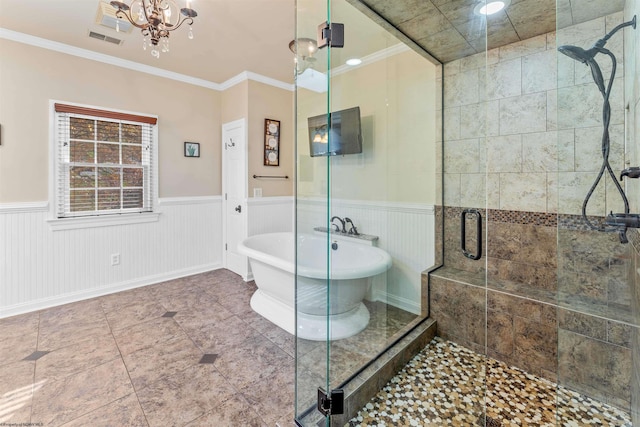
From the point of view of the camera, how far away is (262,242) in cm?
334

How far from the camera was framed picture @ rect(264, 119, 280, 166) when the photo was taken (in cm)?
389

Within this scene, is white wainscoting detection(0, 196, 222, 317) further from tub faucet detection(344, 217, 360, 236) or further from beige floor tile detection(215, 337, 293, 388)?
tub faucet detection(344, 217, 360, 236)

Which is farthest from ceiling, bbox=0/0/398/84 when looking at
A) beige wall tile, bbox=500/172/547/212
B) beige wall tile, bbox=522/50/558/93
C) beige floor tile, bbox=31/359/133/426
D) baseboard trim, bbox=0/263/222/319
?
baseboard trim, bbox=0/263/222/319

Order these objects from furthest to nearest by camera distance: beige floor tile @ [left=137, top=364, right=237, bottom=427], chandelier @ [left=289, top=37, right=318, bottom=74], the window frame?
1. the window frame
2. chandelier @ [left=289, top=37, right=318, bottom=74]
3. beige floor tile @ [left=137, top=364, right=237, bottom=427]

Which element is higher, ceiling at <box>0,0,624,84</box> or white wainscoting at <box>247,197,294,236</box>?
ceiling at <box>0,0,624,84</box>

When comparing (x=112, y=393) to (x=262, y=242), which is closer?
(x=112, y=393)

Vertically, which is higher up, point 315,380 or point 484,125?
point 484,125

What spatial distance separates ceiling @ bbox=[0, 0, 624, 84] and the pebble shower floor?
78.1 inches

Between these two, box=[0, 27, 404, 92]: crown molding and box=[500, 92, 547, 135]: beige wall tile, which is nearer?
box=[500, 92, 547, 135]: beige wall tile

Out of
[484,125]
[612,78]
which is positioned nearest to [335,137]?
[484,125]

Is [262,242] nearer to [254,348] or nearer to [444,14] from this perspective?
[254,348]

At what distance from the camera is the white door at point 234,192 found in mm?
3785

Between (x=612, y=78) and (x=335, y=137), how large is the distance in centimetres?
147

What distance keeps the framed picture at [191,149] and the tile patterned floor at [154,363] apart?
1905mm
